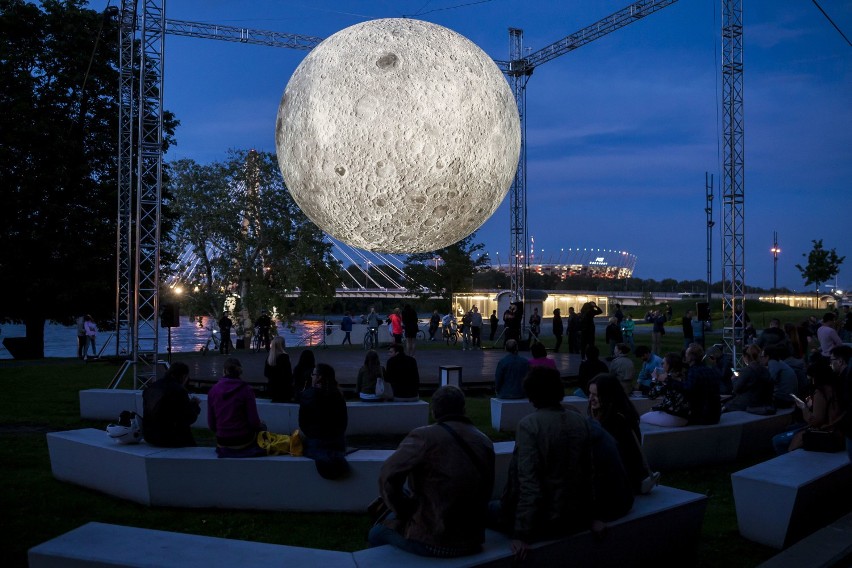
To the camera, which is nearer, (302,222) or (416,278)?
(302,222)

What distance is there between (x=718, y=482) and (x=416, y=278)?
33612mm

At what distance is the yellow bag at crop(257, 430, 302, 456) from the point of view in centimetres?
601

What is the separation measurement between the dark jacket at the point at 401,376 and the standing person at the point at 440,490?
20.1ft

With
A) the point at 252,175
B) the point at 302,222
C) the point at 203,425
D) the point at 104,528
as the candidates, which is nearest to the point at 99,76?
the point at 252,175

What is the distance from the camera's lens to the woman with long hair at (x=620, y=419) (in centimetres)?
460

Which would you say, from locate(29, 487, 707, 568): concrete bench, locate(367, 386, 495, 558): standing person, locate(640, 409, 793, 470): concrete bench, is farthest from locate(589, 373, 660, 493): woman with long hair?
locate(640, 409, 793, 470): concrete bench

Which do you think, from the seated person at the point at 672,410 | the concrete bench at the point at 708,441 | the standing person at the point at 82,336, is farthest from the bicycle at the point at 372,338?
the seated person at the point at 672,410

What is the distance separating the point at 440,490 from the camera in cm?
352

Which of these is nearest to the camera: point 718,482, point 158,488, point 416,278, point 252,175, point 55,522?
point 55,522

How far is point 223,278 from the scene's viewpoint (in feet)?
94.1

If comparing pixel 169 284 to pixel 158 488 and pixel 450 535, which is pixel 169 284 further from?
pixel 450 535

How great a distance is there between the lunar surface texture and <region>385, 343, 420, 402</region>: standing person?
4226mm

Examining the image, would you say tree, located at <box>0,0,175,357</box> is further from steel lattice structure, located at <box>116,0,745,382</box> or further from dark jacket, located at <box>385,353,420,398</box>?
dark jacket, located at <box>385,353,420,398</box>

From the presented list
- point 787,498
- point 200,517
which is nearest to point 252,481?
point 200,517
